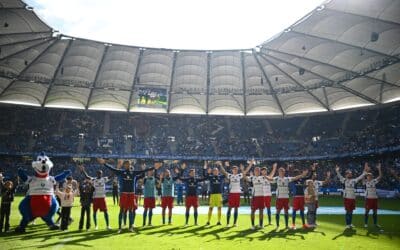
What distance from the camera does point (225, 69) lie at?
43.9 metres

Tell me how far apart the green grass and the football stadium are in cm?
7

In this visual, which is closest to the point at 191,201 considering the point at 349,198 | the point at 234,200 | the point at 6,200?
the point at 234,200

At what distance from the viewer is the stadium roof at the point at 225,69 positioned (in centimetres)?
3200

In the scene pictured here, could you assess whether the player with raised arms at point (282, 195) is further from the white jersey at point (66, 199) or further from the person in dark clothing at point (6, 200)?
the person in dark clothing at point (6, 200)

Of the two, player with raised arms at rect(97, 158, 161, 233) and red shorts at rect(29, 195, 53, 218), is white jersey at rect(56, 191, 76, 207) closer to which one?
player with raised arms at rect(97, 158, 161, 233)

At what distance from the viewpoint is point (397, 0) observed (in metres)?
26.1

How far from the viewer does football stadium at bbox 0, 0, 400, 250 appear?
44.0ft

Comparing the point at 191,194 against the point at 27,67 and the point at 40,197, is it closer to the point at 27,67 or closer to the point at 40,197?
the point at 40,197

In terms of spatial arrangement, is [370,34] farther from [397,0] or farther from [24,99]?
[24,99]

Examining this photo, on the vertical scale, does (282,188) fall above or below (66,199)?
above

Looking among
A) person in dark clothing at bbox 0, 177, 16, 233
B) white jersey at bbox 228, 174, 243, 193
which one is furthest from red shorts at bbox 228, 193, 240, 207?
person in dark clothing at bbox 0, 177, 16, 233

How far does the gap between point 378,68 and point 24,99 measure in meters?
42.0

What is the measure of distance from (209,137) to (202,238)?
152 feet

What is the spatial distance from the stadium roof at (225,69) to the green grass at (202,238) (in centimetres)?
2095
